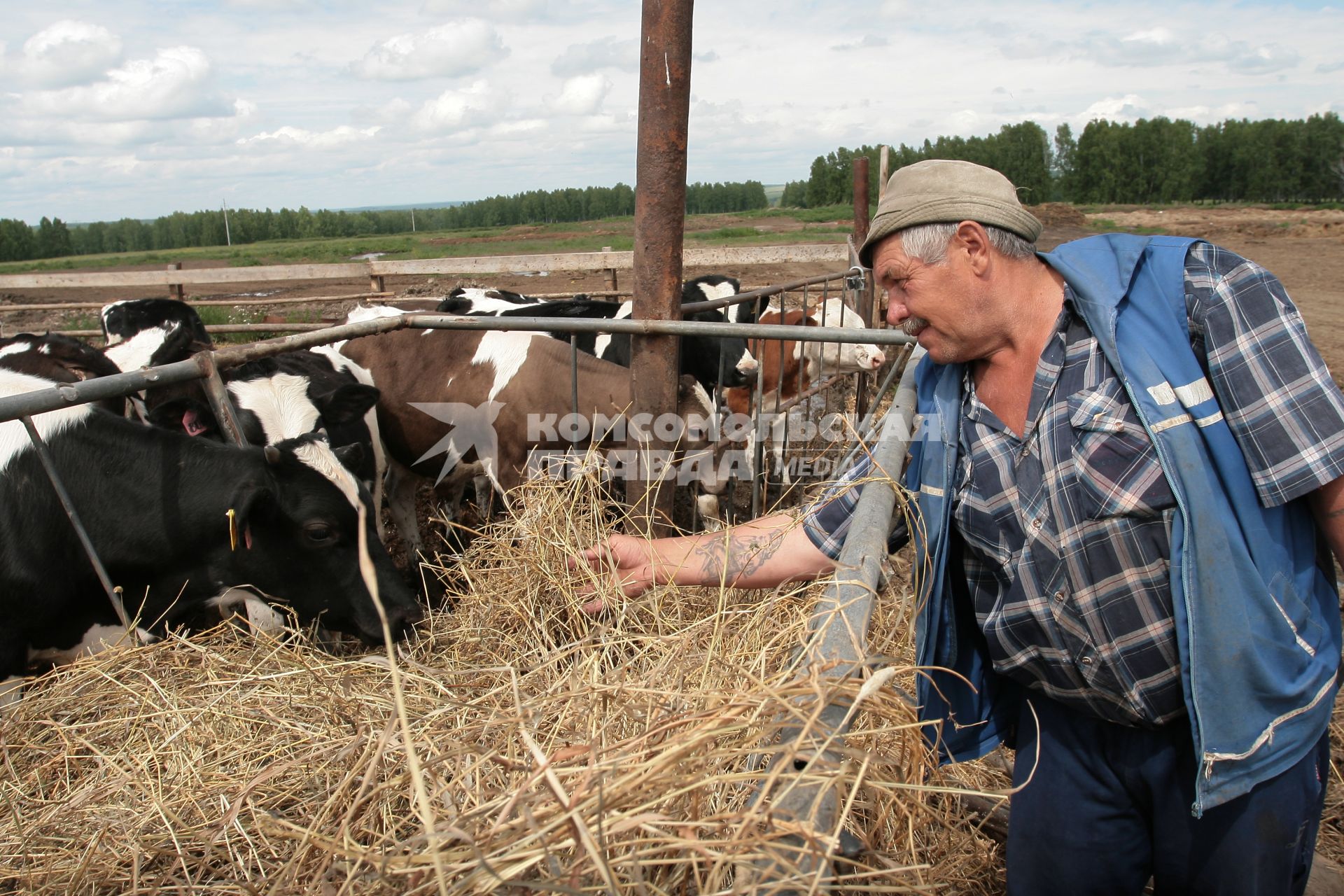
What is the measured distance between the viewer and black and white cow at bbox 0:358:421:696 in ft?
9.29

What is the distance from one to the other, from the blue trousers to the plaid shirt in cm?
10

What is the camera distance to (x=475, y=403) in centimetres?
514

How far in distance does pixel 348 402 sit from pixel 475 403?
101 centimetres

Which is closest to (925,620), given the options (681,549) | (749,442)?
(681,549)

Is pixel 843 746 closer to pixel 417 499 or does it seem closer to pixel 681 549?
pixel 681 549

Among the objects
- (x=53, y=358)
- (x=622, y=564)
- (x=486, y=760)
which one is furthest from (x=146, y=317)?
(x=486, y=760)

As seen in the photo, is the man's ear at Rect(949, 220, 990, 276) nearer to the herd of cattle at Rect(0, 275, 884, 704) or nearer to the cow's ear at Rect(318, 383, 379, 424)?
the herd of cattle at Rect(0, 275, 884, 704)

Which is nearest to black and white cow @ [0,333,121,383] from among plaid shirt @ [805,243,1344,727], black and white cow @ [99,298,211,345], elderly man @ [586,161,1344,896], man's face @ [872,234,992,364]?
black and white cow @ [99,298,211,345]

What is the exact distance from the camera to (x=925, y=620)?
1.77 m

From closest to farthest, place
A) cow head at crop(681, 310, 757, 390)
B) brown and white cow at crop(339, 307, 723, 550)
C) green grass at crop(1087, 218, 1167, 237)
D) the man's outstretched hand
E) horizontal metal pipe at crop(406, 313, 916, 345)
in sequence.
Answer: the man's outstretched hand < horizontal metal pipe at crop(406, 313, 916, 345) < brown and white cow at crop(339, 307, 723, 550) < cow head at crop(681, 310, 757, 390) < green grass at crop(1087, 218, 1167, 237)

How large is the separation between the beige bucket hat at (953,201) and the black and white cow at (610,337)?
4.14m

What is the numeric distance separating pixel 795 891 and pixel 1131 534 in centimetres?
101

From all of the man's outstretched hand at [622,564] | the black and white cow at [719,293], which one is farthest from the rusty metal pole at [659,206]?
the black and white cow at [719,293]

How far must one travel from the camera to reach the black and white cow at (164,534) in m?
2.83
